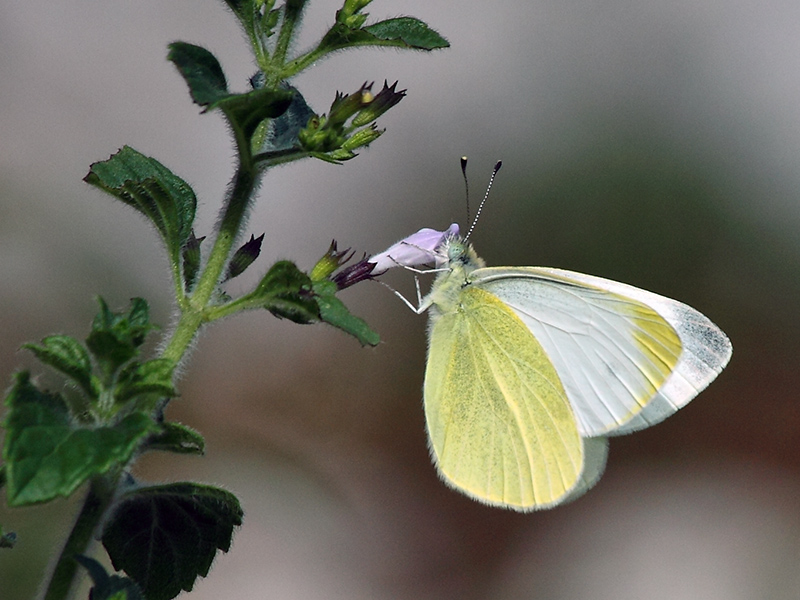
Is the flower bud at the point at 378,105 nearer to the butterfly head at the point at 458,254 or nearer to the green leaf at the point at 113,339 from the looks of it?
the green leaf at the point at 113,339

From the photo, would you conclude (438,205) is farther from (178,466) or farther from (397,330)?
(178,466)

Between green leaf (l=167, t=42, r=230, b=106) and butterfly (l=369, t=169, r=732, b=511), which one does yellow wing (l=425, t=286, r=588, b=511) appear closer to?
butterfly (l=369, t=169, r=732, b=511)

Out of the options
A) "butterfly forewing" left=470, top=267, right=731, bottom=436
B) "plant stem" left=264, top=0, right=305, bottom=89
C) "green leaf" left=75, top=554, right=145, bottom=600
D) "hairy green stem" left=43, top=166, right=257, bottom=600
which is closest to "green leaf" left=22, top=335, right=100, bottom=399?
"hairy green stem" left=43, top=166, right=257, bottom=600

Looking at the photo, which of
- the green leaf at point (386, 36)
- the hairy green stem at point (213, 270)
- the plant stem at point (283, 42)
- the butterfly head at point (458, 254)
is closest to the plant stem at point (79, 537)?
the hairy green stem at point (213, 270)

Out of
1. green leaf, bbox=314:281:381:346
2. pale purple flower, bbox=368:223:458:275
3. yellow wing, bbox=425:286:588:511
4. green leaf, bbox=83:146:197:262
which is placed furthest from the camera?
yellow wing, bbox=425:286:588:511

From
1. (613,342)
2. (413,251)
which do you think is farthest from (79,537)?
(613,342)
